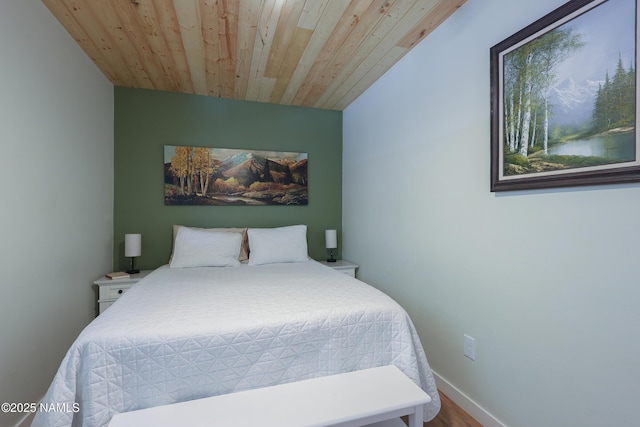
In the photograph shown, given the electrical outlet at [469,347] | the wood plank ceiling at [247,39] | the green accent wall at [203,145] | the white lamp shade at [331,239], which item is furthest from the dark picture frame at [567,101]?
the green accent wall at [203,145]

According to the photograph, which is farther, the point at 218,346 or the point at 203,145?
the point at 203,145

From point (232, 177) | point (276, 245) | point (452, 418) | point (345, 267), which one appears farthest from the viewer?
point (232, 177)

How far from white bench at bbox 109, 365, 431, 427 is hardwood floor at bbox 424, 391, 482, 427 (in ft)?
1.76

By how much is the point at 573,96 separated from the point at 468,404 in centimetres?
170

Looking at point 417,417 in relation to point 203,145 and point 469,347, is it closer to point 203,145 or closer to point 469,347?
point 469,347

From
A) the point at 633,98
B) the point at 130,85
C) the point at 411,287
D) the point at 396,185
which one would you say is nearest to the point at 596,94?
the point at 633,98

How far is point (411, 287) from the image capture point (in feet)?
7.50

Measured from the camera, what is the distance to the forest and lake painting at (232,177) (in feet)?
10.00

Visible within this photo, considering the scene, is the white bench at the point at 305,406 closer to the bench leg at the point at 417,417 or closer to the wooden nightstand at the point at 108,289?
the bench leg at the point at 417,417

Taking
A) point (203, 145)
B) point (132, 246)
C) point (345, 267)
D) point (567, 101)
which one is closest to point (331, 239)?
point (345, 267)

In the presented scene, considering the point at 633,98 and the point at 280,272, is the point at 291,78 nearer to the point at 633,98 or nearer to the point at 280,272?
the point at 280,272

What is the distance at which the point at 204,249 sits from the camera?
2709 mm

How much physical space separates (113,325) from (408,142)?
7.06 feet

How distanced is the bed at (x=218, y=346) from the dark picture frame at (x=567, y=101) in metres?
0.98
